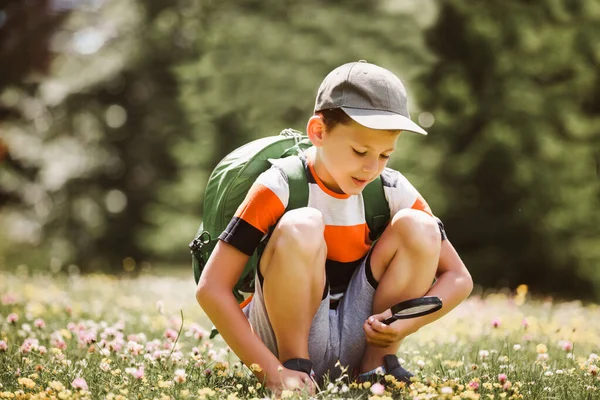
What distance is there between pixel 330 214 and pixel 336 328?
1.62 ft

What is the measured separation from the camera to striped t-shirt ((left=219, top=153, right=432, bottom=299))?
292cm

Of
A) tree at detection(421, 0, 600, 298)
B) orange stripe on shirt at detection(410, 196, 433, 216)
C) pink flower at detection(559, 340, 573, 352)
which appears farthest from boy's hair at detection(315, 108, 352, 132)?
tree at detection(421, 0, 600, 298)

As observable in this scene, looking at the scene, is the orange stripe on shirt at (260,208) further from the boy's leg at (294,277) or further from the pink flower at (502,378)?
the pink flower at (502,378)

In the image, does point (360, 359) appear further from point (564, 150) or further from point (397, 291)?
point (564, 150)

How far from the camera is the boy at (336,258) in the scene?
2.88 metres

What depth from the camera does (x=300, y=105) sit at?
13.6m

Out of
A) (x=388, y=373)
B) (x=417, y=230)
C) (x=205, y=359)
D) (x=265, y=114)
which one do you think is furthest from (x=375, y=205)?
(x=265, y=114)

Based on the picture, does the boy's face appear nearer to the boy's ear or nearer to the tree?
the boy's ear

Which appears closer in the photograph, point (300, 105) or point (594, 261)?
point (594, 261)

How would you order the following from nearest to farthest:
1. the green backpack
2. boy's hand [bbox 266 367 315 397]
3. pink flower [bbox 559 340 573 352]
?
boy's hand [bbox 266 367 315 397] → the green backpack → pink flower [bbox 559 340 573 352]

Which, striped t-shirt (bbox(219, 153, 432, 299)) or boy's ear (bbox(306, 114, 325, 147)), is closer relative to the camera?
striped t-shirt (bbox(219, 153, 432, 299))

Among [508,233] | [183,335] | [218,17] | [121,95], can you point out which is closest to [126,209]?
[121,95]

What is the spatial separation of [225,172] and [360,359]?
3.28 ft

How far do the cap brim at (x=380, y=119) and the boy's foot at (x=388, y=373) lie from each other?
0.95 metres
